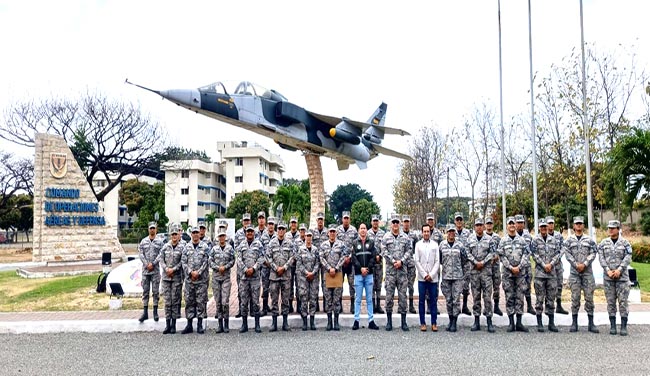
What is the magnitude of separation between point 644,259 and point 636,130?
576 cm

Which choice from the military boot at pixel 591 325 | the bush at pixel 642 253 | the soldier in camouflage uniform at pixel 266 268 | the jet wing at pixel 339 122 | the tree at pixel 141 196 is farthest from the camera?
the tree at pixel 141 196

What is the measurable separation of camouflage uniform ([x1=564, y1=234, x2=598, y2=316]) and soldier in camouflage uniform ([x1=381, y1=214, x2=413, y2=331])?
2533mm

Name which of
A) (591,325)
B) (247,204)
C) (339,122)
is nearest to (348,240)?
(591,325)

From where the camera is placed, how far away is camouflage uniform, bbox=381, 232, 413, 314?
316 inches

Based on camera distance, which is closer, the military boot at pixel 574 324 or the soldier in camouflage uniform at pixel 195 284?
the military boot at pixel 574 324

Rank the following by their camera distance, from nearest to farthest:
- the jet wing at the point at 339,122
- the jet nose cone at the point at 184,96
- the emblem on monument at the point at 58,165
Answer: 1. the jet nose cone at the point at 184,96
2. the jet wing at the point at 339,122
3. the emblem on monument at the point at 58,165

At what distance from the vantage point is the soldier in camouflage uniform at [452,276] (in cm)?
778

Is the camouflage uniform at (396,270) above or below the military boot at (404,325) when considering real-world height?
above

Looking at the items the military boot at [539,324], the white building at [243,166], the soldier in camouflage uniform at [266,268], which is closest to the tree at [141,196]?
the white building at [243,166]

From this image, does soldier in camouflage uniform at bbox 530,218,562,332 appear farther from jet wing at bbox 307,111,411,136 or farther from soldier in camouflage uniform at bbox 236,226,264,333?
jet wing at bbox 307,111,411,136

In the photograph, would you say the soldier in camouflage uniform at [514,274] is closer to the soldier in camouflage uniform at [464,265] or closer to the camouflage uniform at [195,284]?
the soldier in camouflage uniform at [464,265]

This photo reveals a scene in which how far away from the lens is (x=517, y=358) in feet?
20.0

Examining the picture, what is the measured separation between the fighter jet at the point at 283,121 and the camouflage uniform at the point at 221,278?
509 cm

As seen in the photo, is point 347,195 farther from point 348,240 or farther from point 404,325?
point 404,325
